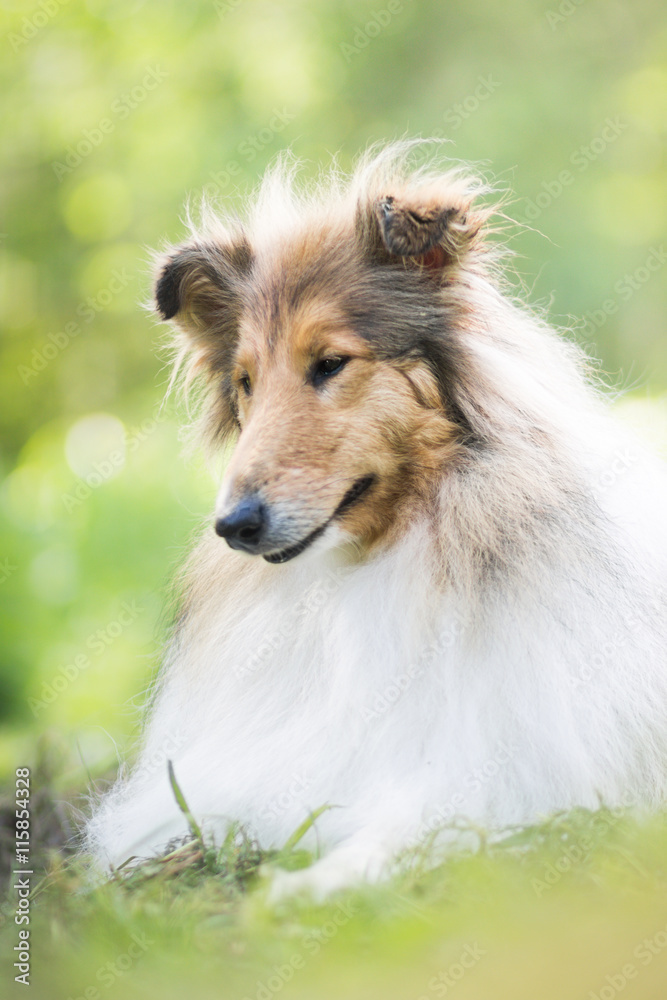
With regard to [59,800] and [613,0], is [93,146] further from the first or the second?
[59,800]

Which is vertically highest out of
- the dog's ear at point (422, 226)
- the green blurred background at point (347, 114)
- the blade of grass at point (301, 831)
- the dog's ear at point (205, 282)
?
the green blurred background at point (347, 114)

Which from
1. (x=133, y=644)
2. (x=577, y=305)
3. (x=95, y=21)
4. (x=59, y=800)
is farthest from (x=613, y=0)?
(x=59, y=800)

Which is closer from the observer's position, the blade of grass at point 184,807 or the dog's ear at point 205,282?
the blade of grass at point 184,807

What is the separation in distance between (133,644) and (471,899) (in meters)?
3.57

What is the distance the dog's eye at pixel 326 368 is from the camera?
102 inches

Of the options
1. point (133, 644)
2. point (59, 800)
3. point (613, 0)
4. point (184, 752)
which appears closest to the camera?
point (184, 752)

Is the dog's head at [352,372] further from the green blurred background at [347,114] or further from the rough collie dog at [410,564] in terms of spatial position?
the green blurred background at [347,114]

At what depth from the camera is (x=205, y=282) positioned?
9.84 feet

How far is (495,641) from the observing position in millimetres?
2443

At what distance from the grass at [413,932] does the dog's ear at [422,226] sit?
1525 mm

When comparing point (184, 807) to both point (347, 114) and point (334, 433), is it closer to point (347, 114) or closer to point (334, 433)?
point (334, 433)

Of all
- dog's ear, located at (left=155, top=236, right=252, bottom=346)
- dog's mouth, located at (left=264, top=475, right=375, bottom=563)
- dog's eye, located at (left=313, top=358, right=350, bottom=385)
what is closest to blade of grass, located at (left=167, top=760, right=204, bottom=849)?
dog's mouth, located at (left=264, top=475, right=375, bottom=563)

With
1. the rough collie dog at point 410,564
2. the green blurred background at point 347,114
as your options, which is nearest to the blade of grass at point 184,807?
the rough collie dog at point 410,564

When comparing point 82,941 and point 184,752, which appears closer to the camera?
point 82,941
